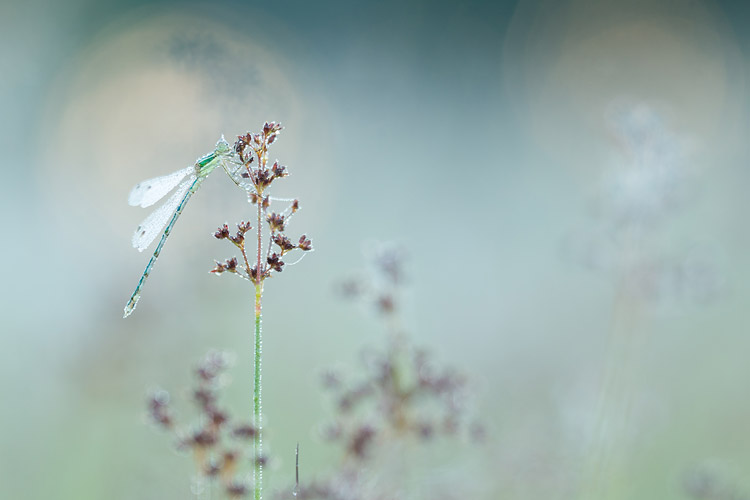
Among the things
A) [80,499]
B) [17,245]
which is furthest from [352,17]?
[80,499]

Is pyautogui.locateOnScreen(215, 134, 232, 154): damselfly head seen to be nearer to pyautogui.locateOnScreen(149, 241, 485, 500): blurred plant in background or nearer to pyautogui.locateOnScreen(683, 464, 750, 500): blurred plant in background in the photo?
pyautogui.locateOnScreen(149, 241, 485, 500): blurred plant in background

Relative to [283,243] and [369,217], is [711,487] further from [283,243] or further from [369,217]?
[369,217]

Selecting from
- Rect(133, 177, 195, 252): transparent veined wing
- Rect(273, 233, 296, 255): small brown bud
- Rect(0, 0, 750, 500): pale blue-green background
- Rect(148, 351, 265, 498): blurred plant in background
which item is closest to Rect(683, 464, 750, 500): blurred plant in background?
Rect(0, 0, 750, 500): pale blue-green background

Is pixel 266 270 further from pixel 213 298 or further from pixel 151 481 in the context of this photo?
pixel 213 298

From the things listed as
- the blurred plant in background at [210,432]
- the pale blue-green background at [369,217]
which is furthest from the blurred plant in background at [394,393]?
the blurred plant in background at [210,432]

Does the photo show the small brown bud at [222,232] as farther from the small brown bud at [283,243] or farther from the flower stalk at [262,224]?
the small brown bud at [283,243]
